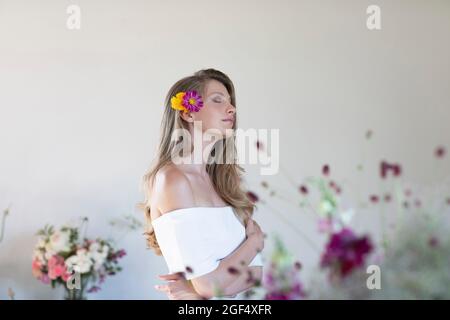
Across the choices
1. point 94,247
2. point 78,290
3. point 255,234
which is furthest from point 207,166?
point 78,290

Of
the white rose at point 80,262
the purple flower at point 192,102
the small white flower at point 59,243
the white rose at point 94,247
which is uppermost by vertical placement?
the purple flower at point 192,102

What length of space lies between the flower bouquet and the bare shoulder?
4.57 ft

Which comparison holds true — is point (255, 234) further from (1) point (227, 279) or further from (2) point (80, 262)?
(2) point (80, 262)

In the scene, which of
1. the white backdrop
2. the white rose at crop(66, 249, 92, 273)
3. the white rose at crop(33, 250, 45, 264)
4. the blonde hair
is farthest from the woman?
the white backdrop

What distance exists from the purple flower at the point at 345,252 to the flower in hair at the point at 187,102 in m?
1.09

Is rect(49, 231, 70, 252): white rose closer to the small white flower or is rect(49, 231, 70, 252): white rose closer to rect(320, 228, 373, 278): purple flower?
the small white flower

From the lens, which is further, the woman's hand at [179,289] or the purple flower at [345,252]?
the woman's hand at [179,289]

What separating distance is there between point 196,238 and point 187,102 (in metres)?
0.42

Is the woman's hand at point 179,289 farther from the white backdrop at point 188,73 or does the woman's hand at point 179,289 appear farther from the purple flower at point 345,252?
the white backdrop at point 188,73

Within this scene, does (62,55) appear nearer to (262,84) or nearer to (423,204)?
(262,84)

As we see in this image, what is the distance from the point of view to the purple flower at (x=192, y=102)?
5.23 feet

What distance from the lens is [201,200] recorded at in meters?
1.50

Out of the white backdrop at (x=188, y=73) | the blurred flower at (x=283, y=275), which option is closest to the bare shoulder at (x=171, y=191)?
the blurred flower at (x=283, y=275)
